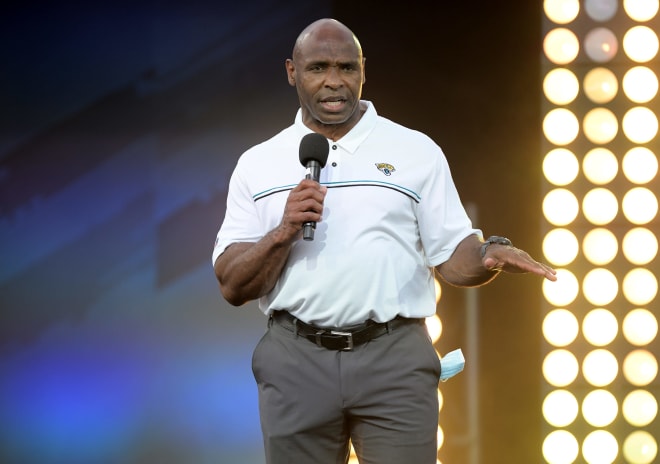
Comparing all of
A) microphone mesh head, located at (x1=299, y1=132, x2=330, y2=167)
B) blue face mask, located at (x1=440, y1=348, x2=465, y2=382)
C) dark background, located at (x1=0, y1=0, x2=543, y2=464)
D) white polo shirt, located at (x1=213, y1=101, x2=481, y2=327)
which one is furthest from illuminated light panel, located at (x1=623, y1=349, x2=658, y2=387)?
microphone mesh head, located at (x1=299, y1=132, x2=330, y2=167)

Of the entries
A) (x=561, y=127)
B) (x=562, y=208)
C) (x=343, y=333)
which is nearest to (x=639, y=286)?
(x=562, y=208)

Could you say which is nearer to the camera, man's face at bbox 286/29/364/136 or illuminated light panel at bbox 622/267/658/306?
man's face at bbox 286/29/364/136

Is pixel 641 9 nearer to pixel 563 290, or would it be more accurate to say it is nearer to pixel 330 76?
pixel 563 290

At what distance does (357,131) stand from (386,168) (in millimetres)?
128

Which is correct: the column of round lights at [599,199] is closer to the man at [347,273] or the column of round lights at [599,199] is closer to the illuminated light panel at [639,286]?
the illuminated light panel at [639,286]

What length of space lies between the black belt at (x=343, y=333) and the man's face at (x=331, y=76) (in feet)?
1.53

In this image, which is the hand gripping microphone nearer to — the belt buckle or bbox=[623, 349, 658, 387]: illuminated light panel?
the belt buckle

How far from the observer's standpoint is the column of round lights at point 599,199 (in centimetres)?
326

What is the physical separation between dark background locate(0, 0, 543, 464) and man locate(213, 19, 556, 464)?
1.22 m

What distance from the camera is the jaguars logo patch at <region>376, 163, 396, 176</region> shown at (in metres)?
2.12

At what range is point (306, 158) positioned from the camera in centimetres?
196

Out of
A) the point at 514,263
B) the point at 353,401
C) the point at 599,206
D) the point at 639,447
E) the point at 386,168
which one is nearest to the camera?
the point at 514,263

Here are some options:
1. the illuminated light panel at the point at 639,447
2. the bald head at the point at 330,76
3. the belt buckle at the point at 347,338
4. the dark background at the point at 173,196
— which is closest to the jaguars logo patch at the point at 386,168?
the bald head at the point at 330,76

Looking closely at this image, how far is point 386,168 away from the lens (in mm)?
2123
